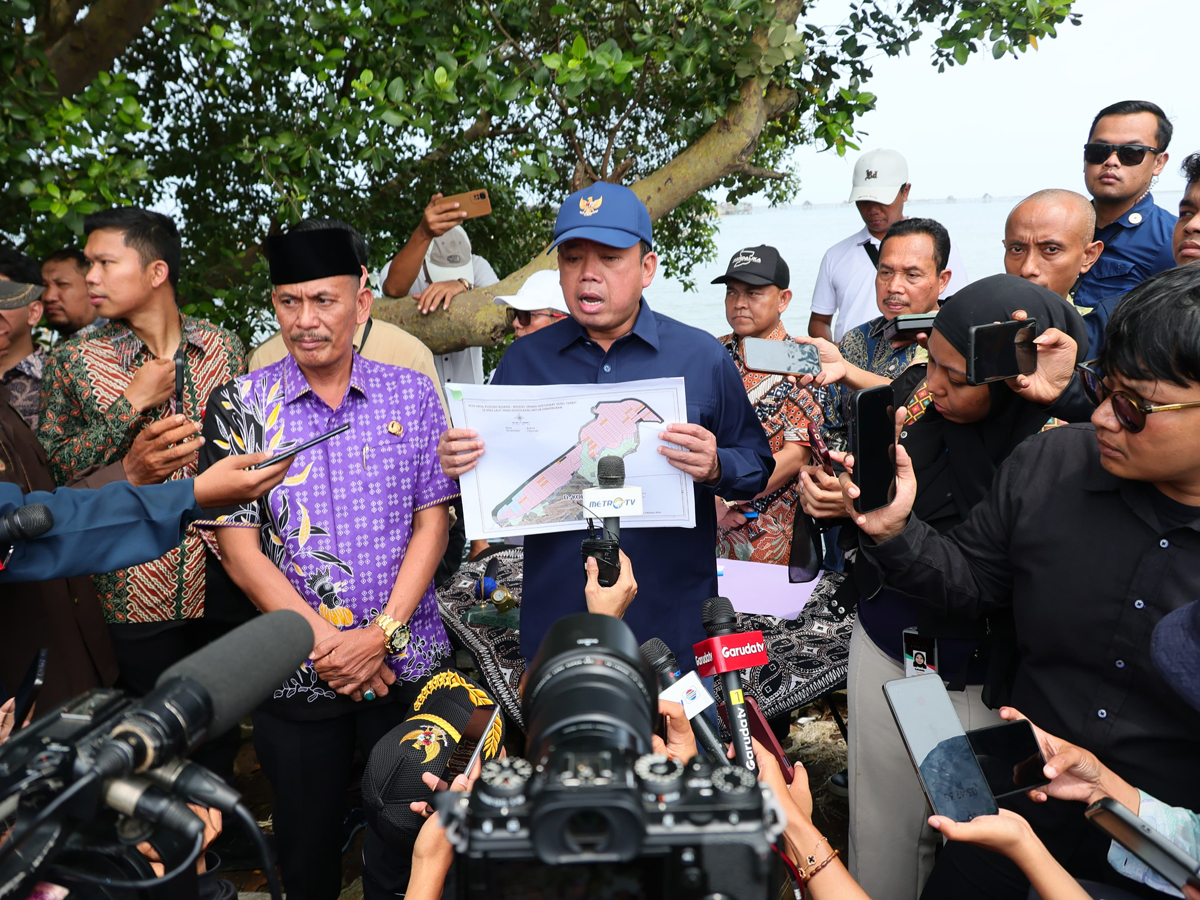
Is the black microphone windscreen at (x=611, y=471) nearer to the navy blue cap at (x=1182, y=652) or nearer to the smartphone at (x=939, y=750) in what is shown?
the smartphone at (x=939, y=750)

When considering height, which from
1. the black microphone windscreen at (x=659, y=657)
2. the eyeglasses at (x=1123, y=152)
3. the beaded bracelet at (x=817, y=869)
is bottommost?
the beaded bracelet at (x=817, y=869)

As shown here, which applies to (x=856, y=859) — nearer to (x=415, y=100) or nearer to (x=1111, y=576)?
(x=1111, y=576)

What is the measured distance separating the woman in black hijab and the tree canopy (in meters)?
2.32

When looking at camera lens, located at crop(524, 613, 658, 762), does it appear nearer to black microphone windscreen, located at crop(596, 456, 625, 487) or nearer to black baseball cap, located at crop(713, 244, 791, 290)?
black microphone windscreen, located at crop(596, 456, 625, 487)

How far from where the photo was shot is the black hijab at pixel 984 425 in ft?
7.86

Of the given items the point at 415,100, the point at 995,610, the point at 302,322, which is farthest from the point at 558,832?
the point at 415,100

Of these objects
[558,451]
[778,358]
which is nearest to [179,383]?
[558,451]

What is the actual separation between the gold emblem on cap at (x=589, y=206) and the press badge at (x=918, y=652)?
1.56m

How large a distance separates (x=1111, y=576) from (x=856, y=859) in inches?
49.8

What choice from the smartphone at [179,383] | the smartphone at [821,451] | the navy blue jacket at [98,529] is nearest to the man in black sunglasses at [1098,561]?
the smartphone at [821,451]

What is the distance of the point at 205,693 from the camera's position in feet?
3.77

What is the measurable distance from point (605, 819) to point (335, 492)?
1.88m

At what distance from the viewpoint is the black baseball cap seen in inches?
169

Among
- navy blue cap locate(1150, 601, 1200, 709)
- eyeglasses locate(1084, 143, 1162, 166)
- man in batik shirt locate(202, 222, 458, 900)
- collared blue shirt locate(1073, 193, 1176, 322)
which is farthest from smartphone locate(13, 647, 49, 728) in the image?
eyeglasses locate(1084, 143, 1162, 166)
